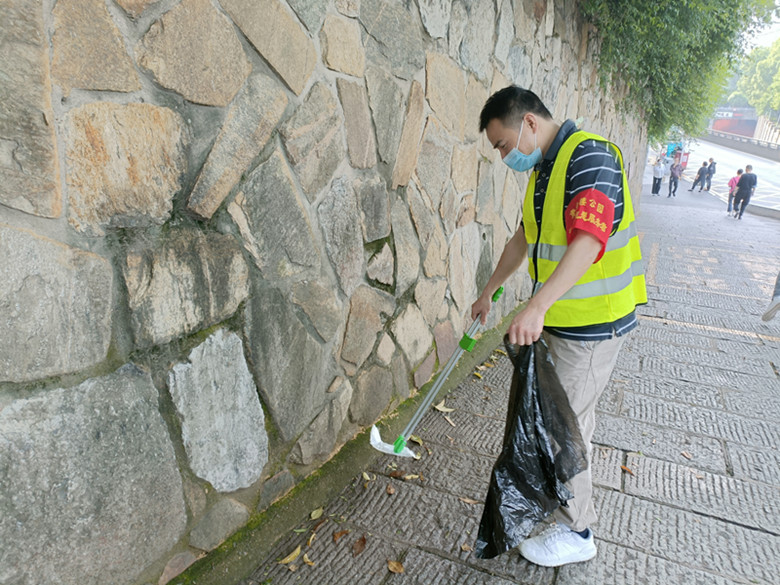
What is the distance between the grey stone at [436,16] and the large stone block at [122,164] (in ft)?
5.60

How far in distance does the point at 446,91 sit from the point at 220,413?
7.26 ft

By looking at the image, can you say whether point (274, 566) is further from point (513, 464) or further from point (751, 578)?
point (751, 578)

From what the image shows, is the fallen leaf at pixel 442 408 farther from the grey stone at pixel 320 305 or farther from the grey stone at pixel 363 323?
the grey stone at pixel 320 305

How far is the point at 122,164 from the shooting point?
1378mm

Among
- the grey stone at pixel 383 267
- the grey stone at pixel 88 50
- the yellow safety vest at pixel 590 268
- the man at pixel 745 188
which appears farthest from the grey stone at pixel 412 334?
the man at pixel 745 188

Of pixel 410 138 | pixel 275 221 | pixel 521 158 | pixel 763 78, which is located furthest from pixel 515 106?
pixel 763 78

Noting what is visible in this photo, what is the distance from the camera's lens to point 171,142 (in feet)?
4.91

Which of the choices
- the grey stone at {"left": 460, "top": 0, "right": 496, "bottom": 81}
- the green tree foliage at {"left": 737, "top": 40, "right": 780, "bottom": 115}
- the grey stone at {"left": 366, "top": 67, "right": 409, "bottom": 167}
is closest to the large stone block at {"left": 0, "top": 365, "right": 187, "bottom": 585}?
the grey stone at {"left": 366, "top": 67, "right": 409, "bottom": 167}

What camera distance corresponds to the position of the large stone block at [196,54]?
1.42 m

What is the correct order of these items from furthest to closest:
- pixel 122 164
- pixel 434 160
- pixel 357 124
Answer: pixel 434 160, pixel 357 124, pixel 122 164

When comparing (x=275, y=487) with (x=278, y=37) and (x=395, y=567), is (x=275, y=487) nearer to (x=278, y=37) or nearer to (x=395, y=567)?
(x=395, y=567)

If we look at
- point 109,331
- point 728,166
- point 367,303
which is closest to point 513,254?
point 367,303

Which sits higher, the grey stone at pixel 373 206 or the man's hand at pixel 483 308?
the grey stone at pixel 373 206

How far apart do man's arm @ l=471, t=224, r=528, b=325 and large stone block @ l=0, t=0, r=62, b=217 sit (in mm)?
1638
